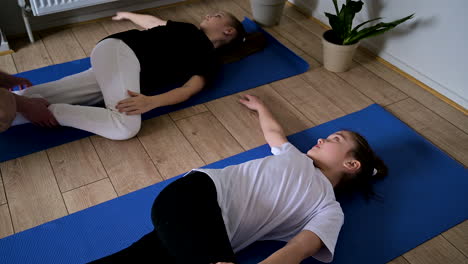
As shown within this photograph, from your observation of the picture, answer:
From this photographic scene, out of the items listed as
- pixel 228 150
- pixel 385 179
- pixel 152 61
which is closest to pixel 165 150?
pixel 228 150

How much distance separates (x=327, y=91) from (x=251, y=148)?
2.24 ft

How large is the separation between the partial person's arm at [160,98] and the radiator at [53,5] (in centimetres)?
97

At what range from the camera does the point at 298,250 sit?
125cm

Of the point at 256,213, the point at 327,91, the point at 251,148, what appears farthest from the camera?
the point at 327,91

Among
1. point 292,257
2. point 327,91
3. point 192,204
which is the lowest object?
point 327,91

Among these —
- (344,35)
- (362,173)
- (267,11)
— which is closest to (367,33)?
(344,35)

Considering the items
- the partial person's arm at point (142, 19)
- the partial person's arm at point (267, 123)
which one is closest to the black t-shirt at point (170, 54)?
the partial person's arm at point (267, 123)

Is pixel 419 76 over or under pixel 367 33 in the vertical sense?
under

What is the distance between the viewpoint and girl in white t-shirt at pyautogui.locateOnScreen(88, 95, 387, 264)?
119 cm

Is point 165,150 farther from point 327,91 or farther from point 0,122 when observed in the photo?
point 327,91

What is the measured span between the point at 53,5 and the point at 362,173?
2.01 meters

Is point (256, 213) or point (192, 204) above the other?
point (192, 204)

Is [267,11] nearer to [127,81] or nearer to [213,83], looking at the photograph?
[213,83]

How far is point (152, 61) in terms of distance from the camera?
77.4 inches
